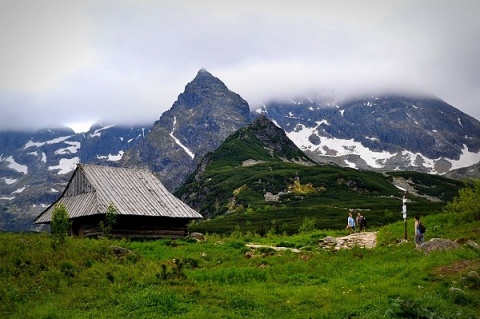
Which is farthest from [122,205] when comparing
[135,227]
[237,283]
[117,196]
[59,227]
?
[237,283]

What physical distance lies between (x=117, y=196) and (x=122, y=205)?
167 cm

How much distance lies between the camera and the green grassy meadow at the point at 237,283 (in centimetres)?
1875

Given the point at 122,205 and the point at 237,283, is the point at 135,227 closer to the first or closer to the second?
the point at 122,205

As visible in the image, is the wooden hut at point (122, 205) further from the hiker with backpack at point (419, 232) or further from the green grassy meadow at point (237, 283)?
the hiker with backpack at point (419, 232)

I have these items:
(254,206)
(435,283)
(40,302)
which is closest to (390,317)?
(435,283)

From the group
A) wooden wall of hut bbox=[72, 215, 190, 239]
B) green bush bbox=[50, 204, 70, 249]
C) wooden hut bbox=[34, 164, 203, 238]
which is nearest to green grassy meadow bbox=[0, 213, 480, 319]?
green bush bbox=[50, 204, 70, 249]

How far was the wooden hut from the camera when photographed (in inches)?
1815

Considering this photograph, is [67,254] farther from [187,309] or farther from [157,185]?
[157,185]

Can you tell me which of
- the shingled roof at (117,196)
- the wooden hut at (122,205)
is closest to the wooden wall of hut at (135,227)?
the wooden hut at (122,205)

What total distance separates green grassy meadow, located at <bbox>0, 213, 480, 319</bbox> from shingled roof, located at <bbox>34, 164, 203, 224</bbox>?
11672 millimetres

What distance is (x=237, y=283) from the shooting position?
24641mm

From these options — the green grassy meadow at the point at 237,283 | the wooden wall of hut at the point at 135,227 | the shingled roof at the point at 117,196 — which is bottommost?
the green grassy meadow at the point at 237,283

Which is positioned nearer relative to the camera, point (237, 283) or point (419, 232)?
point (237, 283)

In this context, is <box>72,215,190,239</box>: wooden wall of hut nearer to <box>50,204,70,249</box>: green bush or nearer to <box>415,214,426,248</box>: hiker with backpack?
<box>50,204,70,249</box>: green bush
